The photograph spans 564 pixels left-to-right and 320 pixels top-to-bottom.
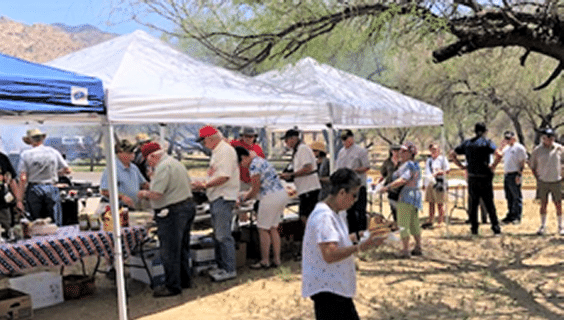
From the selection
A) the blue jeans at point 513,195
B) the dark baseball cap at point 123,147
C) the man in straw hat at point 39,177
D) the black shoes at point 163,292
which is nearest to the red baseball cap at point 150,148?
the dark baseball cap at point 123,147

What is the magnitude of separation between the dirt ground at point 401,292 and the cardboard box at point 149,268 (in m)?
0.13

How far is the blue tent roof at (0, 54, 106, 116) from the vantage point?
13.5ft

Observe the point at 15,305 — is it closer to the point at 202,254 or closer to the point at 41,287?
the point at 41,287

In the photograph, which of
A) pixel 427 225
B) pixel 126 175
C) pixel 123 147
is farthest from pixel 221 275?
pixel 427 225

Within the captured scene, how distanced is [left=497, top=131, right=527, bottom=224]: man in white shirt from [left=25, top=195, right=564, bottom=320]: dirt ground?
6.71ft

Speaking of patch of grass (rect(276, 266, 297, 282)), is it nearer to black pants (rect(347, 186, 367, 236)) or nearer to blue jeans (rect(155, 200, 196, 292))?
blue jeans (rect(155, 200, 196, 292))

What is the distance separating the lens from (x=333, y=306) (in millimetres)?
3121

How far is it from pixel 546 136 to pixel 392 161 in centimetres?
240

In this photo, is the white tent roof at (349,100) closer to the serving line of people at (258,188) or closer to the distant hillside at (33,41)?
the serving line of people at (258,188)

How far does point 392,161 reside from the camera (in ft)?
31.1

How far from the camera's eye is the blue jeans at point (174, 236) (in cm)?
573

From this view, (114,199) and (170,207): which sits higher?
(114,199)

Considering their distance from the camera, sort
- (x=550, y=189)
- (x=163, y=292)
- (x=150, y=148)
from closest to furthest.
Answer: (x=150, y=148) → (x=163, y=292) → (x=550, y=189)

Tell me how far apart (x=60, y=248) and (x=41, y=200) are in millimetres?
2946
